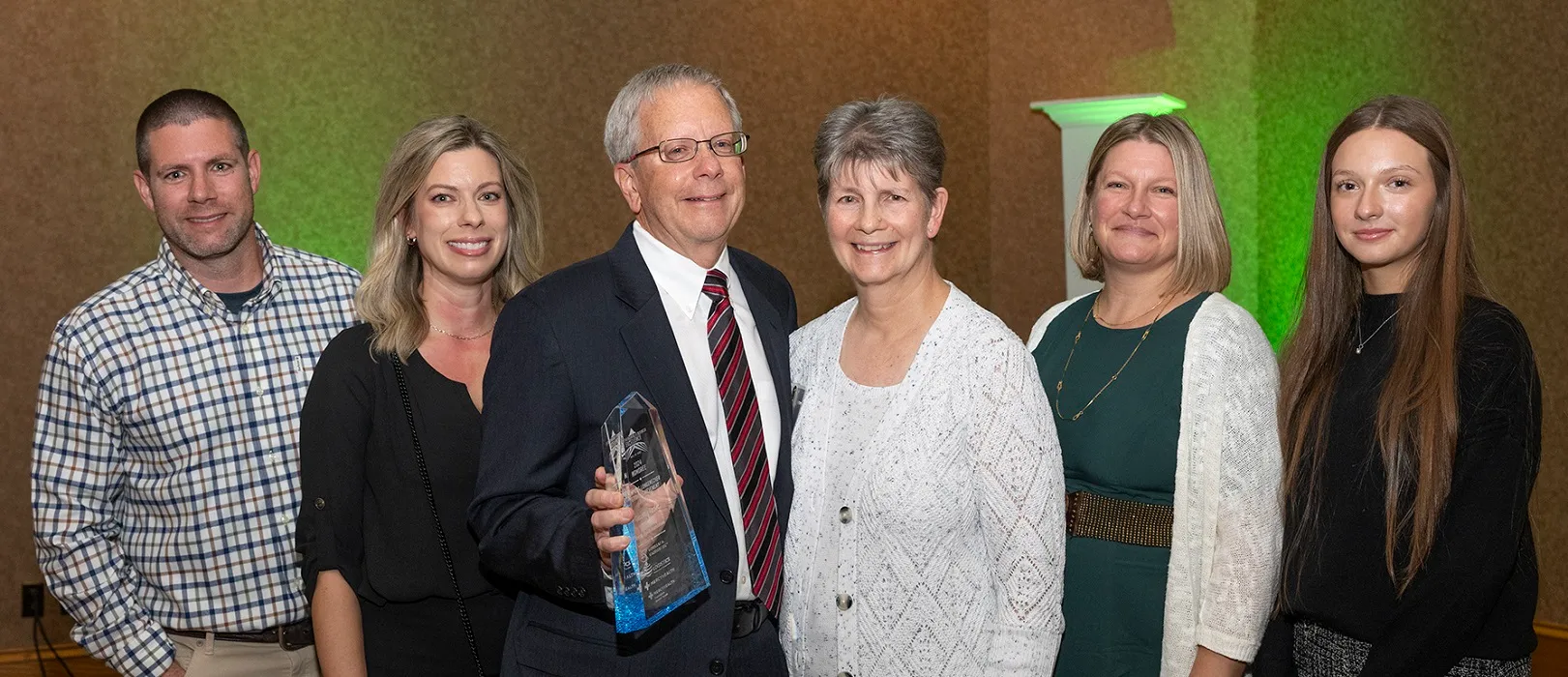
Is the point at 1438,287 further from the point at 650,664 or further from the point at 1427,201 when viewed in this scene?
the point at 650,664

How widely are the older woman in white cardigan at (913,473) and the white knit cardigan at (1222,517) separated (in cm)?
30

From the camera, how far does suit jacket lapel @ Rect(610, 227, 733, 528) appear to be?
6.82 feet

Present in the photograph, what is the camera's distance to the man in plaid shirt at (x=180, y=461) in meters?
2.70

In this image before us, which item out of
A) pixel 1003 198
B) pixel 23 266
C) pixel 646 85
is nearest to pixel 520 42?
pixel 23 266

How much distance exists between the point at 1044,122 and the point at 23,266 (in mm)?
4959

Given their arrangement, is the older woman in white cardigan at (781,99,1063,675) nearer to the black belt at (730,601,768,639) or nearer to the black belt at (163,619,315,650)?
the black belt at (730,601,768,639)

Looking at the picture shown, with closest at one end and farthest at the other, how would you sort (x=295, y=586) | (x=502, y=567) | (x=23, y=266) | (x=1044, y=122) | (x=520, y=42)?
(x=502, y=567)
(x=295, y=586)
(x=23, y=266)
(x=520, y=42)
(x=1044, y=122)

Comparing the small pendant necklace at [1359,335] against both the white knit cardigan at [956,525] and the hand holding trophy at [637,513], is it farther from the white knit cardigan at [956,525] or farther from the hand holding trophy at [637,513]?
the hand holding trophy at [637,513]

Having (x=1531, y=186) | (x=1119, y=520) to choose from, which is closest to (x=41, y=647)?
(x=1119, y=520)

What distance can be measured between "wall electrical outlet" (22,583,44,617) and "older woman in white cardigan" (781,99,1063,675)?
3582 millimetres

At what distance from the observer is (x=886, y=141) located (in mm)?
2193

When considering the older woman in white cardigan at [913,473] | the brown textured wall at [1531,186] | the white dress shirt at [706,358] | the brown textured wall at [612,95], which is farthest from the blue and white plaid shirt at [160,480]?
the brown textured wall at [1531,186]

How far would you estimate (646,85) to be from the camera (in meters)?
2.22

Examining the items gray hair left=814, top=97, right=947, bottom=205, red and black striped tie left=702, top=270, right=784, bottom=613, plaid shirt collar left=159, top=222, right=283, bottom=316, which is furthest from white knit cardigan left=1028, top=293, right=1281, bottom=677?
plaid shirt collar left=159, top=222, right=283, bottom=316
